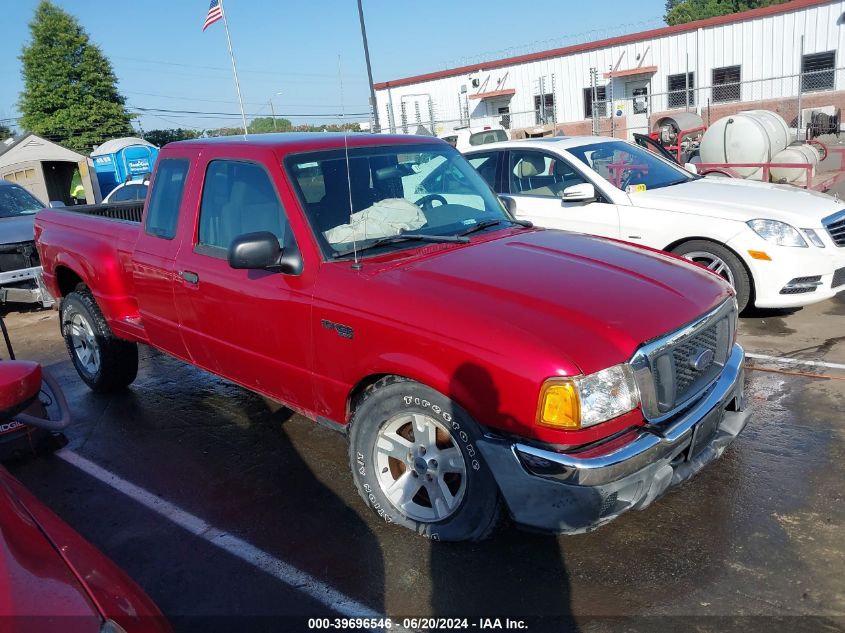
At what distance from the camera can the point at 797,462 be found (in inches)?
154

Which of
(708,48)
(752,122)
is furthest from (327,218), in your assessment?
(708,48)

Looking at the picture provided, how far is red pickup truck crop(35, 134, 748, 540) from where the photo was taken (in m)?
2.76

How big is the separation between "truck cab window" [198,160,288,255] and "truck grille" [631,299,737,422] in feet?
6.54

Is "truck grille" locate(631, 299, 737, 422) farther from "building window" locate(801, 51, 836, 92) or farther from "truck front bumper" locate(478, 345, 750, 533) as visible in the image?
"building window" locate(801, 51, 836, 92)

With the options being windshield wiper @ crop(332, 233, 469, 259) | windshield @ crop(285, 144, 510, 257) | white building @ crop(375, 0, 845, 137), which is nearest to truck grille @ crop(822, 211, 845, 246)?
windshield @ crop(285, 144, 510, 257)

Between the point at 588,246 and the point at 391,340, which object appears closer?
the point at 391,340

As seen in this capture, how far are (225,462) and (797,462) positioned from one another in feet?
11.3

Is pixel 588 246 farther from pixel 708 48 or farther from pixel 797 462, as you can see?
pixel 708 48

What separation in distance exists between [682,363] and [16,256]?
864 centimetres

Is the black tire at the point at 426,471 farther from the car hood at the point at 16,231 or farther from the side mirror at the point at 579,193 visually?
the car hood at the point at 16,231

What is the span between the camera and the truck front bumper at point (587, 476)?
2.69m

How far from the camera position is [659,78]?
32031 mm

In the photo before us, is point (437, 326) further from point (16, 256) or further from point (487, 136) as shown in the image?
point (487, 136)

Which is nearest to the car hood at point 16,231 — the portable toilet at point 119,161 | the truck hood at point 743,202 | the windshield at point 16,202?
the windshield at point 16,202
